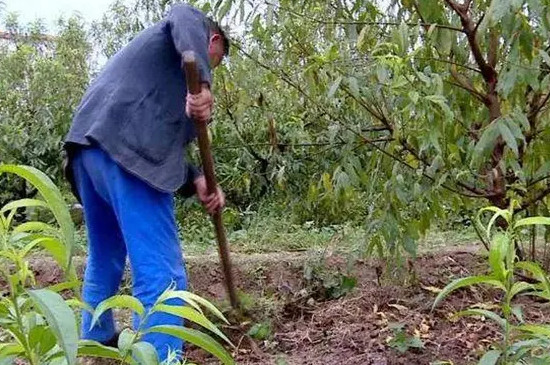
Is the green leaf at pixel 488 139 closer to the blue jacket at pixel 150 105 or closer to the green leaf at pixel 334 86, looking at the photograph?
the green leaf at pixel 334 86

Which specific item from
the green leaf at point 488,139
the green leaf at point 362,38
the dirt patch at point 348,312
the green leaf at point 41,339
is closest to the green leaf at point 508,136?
the green leaf at point 488,139

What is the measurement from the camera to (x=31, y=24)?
876cm

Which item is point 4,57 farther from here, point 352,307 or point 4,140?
point 352,307

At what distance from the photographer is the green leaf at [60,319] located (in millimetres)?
757

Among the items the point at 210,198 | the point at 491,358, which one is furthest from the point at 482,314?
the point at 210,198

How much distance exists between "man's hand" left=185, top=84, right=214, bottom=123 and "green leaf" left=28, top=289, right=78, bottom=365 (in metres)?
1.93

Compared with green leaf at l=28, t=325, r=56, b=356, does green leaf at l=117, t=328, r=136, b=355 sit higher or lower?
lower

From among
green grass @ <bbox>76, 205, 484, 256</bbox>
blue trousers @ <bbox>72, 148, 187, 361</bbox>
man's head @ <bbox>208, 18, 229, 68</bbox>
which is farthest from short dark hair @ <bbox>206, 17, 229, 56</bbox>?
green grass @ <bbox>76, 205, 484, 256</bbox>

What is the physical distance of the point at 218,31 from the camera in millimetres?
3020

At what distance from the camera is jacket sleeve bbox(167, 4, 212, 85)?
109 inches

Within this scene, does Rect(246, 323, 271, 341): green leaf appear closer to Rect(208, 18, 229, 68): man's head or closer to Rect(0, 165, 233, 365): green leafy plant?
Rect(208, 18, 229, 68): man's head

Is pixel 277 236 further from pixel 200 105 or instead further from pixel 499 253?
pixel 499 253

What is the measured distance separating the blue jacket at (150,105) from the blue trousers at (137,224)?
0.06 m

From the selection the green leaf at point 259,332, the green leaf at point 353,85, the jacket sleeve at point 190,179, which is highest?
the green leaf at point 353,85
